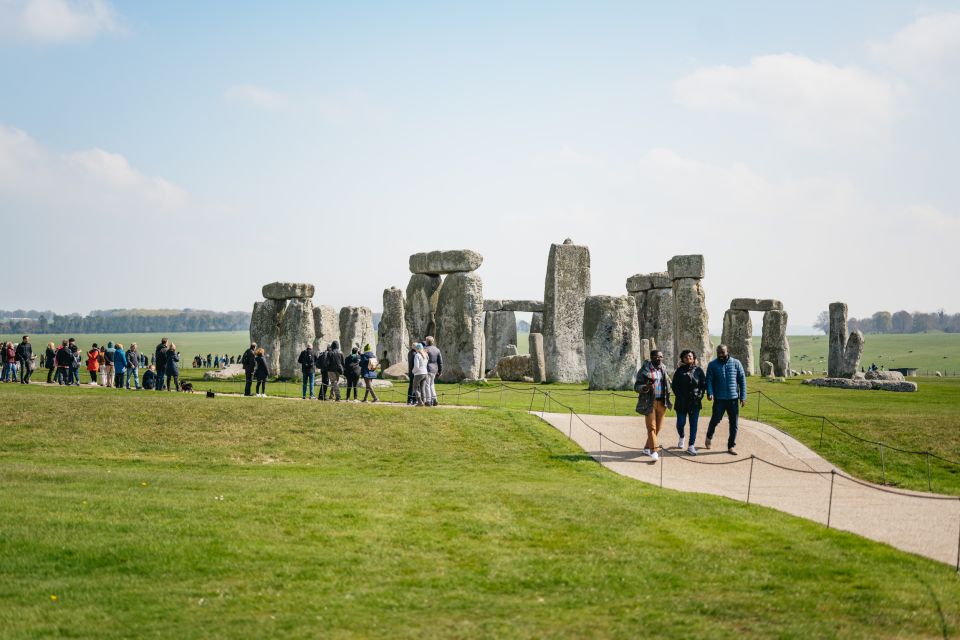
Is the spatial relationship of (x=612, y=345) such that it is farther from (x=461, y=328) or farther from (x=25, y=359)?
(x=25, y=359)

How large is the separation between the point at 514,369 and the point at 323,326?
24.2 feet

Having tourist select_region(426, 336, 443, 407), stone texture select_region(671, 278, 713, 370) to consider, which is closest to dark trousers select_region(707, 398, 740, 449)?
tourist select_region(426, 336, 443, 407)

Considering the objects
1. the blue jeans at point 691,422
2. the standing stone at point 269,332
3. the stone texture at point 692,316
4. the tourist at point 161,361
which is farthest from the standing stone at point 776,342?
the tourist at point 161,361

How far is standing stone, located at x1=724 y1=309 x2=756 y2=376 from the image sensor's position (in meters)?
38.4

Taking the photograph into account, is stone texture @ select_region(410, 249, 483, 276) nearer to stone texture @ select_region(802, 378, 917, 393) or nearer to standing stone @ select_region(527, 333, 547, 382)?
standing stone @ select_region(527, 333, 547, 382)

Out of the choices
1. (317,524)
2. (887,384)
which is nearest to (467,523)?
(317,524)

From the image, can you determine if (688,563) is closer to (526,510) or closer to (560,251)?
(526,510)

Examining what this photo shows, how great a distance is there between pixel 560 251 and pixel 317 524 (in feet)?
74.0

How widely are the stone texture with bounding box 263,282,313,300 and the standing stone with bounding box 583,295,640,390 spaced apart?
37.6 feet

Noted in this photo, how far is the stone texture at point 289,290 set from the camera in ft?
106

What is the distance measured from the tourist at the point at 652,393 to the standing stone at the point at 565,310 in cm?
1529

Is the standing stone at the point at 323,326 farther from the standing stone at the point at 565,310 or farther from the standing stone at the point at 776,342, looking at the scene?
the standing stone at the point at 776,342

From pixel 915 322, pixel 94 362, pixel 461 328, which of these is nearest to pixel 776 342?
pixel 461 328

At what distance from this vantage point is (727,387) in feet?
48.8
